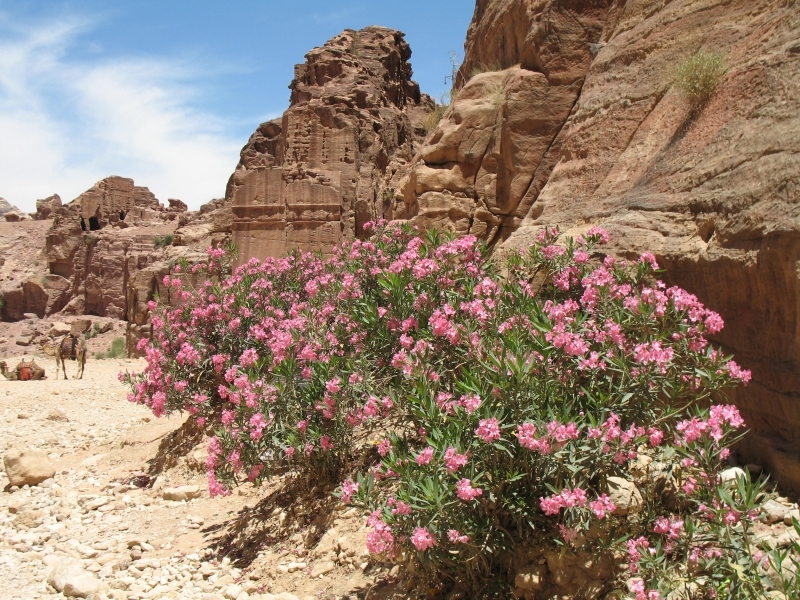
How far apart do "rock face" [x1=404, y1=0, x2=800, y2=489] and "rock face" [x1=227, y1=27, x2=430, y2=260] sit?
6.00 metres

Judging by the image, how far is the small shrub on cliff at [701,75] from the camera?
5.78m

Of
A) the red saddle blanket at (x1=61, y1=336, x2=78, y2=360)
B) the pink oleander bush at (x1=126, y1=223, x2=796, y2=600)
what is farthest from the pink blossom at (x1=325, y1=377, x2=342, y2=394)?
the red saddle blanket at (x1=61, y1=336, x2=78, y2=360)

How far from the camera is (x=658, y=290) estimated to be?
4352 mm

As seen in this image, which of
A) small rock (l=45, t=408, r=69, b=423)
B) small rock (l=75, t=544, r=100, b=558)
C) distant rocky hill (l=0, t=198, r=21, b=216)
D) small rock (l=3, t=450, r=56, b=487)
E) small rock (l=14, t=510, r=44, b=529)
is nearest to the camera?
small rock (l=75, t=544, r=100, b=558)

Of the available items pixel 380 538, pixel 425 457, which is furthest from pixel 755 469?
pixel 380 538

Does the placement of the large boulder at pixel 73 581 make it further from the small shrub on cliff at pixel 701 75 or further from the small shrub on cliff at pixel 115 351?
the small shrub on cliff at pixel 115 351

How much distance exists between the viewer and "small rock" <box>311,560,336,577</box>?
5305 millimetres

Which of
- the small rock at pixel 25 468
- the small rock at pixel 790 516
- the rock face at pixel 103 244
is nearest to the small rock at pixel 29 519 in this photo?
the small rock at pixel 25 468

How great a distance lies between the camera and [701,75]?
19.1ft

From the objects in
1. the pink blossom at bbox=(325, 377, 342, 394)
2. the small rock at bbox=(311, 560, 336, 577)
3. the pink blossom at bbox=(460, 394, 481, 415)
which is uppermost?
the pink blossom at bbox=(460, 394, 481, 415)

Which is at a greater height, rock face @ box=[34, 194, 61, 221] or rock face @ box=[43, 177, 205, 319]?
rock face @ box=[34, 194, 61, 221]

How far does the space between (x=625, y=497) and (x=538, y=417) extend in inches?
35.3

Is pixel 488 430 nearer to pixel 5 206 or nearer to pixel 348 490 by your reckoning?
pixel 348 490

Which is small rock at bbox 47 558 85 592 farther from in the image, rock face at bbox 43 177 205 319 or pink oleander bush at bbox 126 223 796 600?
rock face at bbox 43 177 205 319
